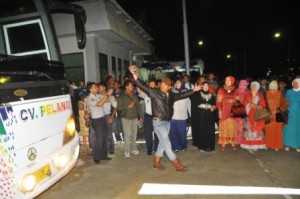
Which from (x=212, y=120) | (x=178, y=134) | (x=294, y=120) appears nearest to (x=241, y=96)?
(x=212, y=120)

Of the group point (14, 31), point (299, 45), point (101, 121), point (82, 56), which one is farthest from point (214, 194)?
point (299, 45)

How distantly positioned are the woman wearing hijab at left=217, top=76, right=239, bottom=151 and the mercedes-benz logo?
17.5ft

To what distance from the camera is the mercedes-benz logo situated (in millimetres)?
3512

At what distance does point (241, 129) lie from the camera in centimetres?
790

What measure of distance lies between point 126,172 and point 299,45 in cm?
3852

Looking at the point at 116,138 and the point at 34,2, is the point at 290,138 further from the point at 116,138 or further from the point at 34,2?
the point at 34,2

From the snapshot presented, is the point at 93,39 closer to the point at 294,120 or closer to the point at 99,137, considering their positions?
the point at 99,137

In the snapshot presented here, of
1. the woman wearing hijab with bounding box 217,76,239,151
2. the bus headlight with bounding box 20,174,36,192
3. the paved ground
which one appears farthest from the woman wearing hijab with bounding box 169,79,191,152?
the bus headlight with bounding box 20,174,36,192

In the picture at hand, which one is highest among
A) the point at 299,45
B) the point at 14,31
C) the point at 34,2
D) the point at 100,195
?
the point at 299,45

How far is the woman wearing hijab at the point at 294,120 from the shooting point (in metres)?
7.34

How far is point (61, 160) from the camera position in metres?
4.13

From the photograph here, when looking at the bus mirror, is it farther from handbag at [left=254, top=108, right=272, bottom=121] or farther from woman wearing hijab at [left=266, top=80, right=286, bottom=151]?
woman wearing hijab at [left=266, top=80, right=286, bottom=151]

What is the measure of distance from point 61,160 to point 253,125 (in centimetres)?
524

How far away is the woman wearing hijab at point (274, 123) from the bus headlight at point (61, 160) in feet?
17.7
